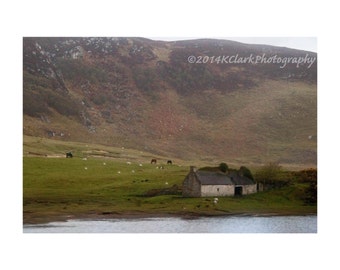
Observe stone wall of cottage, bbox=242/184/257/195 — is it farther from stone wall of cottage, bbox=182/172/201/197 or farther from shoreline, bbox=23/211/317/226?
stone wall of cottage, bbox=182/172/201/197

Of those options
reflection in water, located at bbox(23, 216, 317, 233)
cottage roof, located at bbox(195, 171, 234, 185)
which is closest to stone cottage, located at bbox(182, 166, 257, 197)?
cottage roof, located at bbox(195, 171, 234, 185)

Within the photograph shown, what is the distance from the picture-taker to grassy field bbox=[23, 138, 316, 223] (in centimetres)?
1689

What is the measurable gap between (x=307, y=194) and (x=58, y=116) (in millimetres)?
4588

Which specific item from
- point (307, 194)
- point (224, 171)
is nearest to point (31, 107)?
point (224, 171)

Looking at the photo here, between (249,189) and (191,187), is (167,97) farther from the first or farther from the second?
(249,189)

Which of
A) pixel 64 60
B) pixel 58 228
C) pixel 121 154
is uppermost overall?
pixel 64 60

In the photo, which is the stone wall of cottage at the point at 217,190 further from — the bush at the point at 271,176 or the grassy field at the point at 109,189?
the bush at the point at 271,176

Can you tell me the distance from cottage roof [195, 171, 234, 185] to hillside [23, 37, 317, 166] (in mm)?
270

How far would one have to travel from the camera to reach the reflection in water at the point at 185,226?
16.7 meters

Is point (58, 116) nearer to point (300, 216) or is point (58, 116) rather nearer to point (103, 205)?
point (103, 205)

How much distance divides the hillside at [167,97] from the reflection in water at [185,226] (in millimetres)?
1058

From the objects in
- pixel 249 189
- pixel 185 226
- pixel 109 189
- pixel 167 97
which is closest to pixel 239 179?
pixel 249 189

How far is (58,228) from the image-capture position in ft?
54.9

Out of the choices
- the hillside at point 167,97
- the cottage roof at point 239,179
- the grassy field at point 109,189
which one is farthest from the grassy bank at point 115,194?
the hillside at point 167,97
